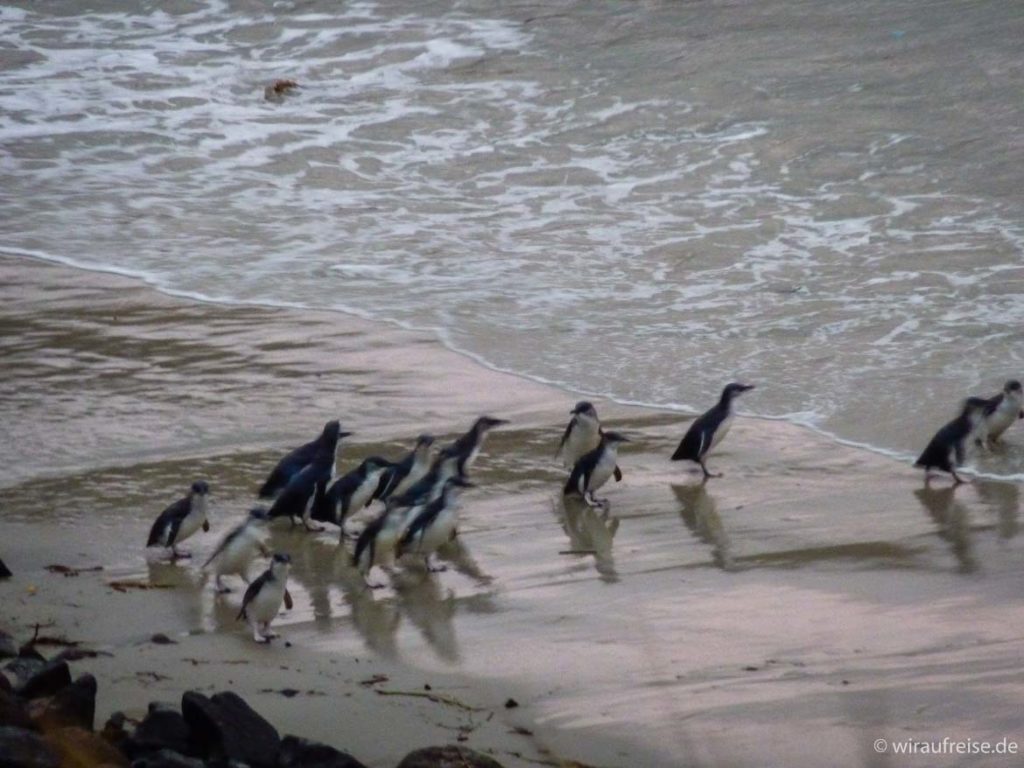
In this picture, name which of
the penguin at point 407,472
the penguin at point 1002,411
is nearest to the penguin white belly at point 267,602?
the penguin at point 407,472

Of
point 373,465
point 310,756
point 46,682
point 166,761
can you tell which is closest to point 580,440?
point 373,465

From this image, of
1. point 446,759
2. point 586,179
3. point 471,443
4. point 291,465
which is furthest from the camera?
point 586,179

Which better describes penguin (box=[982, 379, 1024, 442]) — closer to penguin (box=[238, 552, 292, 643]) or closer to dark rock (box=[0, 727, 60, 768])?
penguin (box=[238, 552, 292, 643])

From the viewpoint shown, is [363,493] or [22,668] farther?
[363,493]

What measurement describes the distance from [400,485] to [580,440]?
39.0 inches

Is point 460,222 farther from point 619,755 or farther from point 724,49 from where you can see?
point 619,755

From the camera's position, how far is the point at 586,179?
14734 mm

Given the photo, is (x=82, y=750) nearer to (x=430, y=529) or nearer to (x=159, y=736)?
(x=159, y=736)

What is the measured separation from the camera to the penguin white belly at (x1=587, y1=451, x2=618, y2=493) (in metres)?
7.59

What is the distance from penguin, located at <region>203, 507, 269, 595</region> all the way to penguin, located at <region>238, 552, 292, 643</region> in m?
0.58

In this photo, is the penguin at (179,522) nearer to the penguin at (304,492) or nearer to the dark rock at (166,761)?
the penguin at (304,492)

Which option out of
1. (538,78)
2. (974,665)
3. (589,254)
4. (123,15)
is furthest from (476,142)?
(974,665)

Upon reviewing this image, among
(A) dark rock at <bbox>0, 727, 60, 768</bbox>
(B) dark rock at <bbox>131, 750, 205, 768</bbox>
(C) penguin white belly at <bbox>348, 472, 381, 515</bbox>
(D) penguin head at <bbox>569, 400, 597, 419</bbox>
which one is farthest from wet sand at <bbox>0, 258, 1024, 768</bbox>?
(A) dark rock at <bbox>0, 727, 60, 768</bbox>

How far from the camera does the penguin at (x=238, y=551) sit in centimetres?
647
